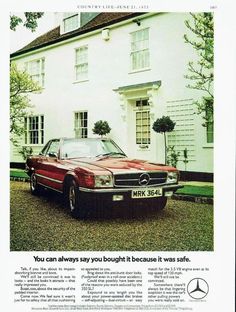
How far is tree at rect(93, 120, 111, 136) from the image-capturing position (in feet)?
12.0

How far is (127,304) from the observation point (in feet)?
7.86

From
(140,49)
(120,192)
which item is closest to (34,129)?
(120,192)

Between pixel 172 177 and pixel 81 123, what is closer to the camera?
pixel 172 177

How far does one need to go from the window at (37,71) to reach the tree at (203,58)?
1.32 metres

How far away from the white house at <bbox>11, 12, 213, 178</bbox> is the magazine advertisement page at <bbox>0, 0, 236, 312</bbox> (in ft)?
0.09

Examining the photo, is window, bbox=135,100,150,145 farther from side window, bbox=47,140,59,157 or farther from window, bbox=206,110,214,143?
side window, bbox=47,140,59,157

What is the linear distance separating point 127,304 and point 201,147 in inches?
53.4

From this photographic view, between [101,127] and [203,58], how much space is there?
4.49ft

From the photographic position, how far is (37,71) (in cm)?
313

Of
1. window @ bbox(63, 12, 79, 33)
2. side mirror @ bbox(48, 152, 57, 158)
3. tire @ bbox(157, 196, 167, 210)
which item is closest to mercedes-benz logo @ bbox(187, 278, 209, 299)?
tire @ bbox(157, 196, 167, 210)

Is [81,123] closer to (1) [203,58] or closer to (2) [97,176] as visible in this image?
(2) [97,176]

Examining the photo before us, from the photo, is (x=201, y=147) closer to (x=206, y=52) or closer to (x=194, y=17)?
(x=206, y=52)

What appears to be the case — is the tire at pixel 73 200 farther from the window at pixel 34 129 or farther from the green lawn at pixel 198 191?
the green lawn at pixel 198 191

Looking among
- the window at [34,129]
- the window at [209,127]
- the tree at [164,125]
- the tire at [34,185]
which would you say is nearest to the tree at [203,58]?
the window at [209,127]
